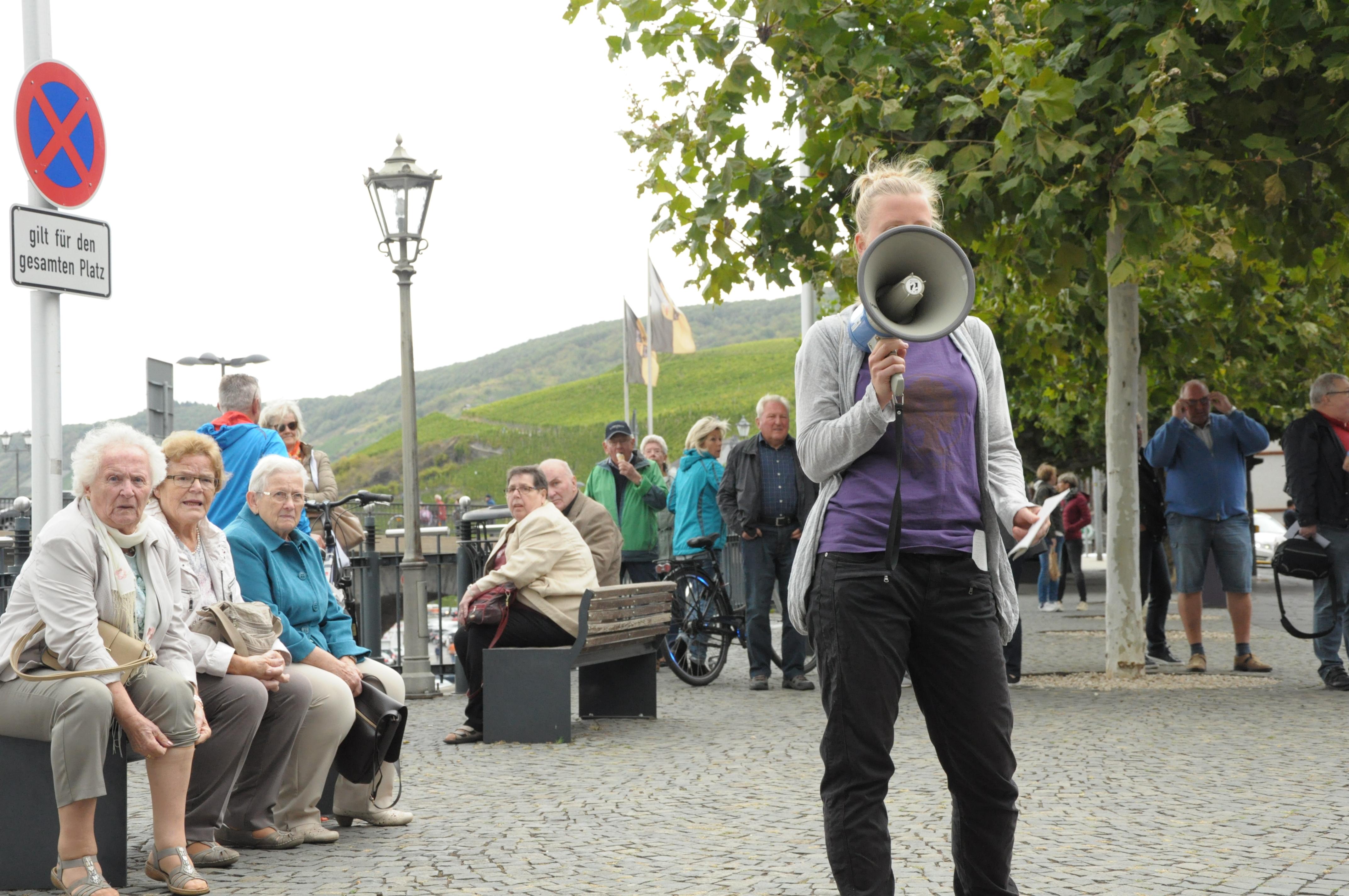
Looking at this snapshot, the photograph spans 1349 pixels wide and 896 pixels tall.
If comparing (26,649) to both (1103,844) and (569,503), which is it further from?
(569,503)

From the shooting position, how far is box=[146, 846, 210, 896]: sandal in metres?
4.96

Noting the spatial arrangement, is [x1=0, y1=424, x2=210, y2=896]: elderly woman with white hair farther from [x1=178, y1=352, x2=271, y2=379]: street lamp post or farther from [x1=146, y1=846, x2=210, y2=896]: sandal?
[x1=178, y1=352, x2=271, y2=379]: street lamp post

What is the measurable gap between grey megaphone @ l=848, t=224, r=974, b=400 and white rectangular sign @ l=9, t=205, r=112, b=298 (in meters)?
4.33

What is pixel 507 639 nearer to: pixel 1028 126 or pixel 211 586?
pixel 211 586

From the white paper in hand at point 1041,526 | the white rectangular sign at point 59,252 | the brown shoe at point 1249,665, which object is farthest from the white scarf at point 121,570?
the brown shoe at point 1249,665

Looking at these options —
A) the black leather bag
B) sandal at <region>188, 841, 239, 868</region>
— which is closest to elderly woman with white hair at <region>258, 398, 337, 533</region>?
the black leather bag

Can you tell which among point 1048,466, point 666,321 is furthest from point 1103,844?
point 666,321

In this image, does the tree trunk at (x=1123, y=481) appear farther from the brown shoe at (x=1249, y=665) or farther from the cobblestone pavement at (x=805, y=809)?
the brown shoe at (x=1249, y=665)

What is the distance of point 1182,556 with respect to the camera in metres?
11.4

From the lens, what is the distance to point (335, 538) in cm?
962

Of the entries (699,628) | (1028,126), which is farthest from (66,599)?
(699,628)

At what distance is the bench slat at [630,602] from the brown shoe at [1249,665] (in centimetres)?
462

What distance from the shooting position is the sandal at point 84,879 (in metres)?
4.79

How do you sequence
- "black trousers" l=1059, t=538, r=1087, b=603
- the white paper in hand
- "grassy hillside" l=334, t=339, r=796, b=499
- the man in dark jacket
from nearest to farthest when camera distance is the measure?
the white paper in hand → the man in dark jacket → "black trousers" l=1059, t=538, r=1087, b=603 → "grassy hillside" l=334, t=339, r=796, b=499
